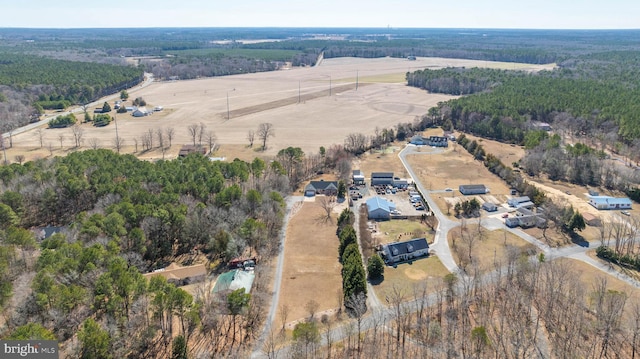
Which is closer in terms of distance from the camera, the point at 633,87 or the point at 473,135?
the point at 473,135

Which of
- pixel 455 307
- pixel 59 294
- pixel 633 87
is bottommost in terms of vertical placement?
pixel 455 307

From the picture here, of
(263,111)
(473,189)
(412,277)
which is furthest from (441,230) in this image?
(263,111)

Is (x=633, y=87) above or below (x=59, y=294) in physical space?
above

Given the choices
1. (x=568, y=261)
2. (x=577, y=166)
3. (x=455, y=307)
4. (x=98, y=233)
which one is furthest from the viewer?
(x=577, y=166)

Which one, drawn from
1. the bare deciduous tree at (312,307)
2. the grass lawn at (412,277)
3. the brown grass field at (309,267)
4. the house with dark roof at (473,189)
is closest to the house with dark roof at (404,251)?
the grass lawn at (412,277)

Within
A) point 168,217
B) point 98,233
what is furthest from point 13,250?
point 168,217

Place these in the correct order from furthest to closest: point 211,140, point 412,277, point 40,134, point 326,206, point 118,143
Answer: point 40,134 < point 211,140 < point 118,143 < point 326,206 < point 412,277

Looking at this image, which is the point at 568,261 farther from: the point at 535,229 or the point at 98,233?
the point at 98,233

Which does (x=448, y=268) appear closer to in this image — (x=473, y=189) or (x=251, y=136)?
(x=473, y=189)
